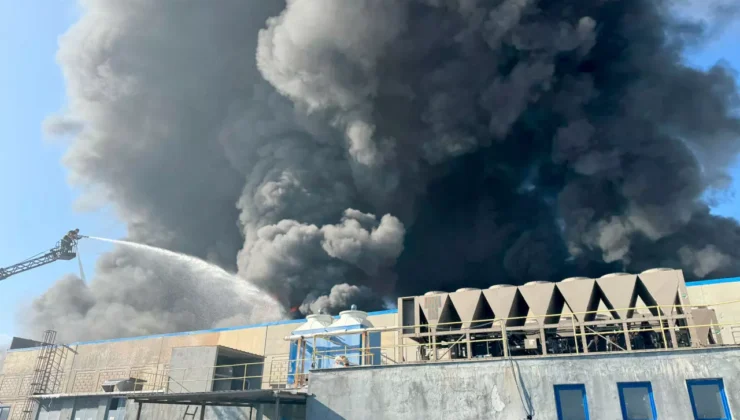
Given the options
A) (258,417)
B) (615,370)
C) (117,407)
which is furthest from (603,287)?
(117,407)

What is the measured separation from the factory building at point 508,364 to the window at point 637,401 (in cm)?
2

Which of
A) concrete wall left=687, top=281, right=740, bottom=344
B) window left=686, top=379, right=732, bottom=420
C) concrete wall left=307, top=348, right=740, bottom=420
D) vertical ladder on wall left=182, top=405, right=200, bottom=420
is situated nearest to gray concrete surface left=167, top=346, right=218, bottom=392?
vertical ladder on wall left=182, top=405, right=200, bottom=420

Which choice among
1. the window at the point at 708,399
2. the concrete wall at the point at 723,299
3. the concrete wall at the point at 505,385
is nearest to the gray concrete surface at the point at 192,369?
the concrete wall at the point at 505,385

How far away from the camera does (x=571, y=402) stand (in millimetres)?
13953

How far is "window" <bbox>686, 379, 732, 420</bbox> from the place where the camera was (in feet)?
42.4

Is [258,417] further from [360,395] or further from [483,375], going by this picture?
[483,375]

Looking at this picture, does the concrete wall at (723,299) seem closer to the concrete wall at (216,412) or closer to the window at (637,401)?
the window at (637,401)

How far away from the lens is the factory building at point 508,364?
1352cm

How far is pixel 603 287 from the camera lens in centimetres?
1752

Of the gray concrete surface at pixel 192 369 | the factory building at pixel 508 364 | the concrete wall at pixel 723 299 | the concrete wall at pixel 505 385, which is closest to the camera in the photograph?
the concrete wall at pixel 505 385

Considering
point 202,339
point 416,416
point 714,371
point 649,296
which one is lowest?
point 416,416

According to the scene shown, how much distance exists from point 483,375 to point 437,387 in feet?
4.42

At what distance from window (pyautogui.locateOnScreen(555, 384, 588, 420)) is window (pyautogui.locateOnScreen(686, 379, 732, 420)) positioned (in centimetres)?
250

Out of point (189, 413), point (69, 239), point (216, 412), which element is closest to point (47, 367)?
point (189, 413)
